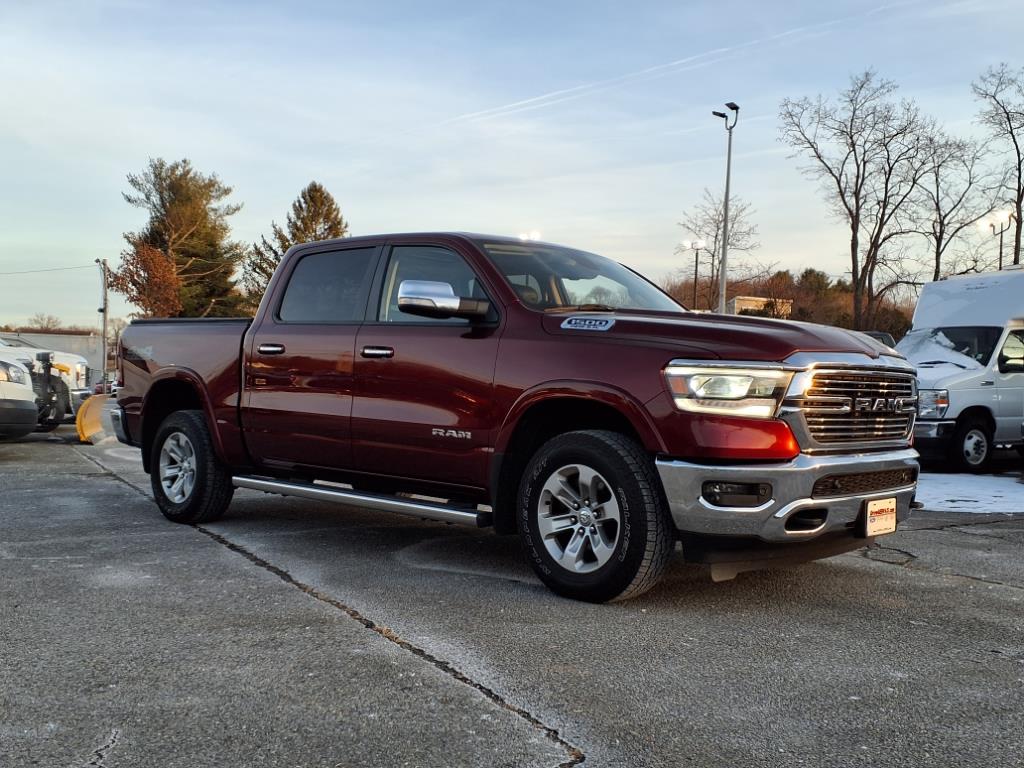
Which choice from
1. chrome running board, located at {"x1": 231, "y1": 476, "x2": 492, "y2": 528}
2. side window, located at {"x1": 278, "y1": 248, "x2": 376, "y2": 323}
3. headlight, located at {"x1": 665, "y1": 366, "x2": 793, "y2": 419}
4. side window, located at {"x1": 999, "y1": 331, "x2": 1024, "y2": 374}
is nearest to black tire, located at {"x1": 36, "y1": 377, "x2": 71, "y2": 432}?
chrome running board, located at {"x1": 231, "y1": 476, "x2": 492, "y2": 528}

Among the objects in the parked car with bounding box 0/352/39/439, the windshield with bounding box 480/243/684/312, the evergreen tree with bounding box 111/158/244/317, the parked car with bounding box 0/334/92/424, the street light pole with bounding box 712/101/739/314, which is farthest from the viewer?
the evergreen tree with bounding box 111/158/244/317

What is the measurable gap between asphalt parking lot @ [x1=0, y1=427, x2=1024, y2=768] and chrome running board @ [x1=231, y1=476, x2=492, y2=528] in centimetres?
33

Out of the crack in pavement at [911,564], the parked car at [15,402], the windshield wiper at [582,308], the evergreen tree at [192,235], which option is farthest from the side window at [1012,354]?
the evergreen tree at [192,235]

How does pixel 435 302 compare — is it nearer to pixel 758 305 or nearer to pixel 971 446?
pixel 971 446

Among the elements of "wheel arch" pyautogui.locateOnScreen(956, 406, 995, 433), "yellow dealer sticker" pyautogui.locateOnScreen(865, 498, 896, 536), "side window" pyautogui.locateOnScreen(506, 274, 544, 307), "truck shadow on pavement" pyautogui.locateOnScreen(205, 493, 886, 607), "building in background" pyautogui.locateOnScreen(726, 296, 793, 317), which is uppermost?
"building in background" pyautogui.locateOnScreen(726, 296, 793, 317)

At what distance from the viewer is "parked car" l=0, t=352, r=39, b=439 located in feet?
35.2

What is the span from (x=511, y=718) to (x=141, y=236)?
207 ft

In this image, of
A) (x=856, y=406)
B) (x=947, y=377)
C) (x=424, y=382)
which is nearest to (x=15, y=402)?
(x=424, y=382)

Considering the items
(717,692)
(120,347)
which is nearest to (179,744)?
(717,692)

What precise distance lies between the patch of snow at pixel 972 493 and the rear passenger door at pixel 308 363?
534cm

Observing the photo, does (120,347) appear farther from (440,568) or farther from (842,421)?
(842,421)

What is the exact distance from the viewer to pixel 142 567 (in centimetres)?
536

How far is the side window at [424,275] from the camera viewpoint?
536 centimetres

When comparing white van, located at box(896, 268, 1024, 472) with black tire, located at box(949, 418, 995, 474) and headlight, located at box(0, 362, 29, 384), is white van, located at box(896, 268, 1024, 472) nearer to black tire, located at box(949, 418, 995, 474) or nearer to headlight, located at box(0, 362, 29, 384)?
black tire, located at box(949, 418, 995, 474)
